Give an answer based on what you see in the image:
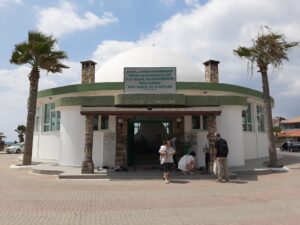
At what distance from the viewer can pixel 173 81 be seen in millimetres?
14312

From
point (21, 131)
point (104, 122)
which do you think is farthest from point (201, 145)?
point (21, 131)

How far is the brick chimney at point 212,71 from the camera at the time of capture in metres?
21.5

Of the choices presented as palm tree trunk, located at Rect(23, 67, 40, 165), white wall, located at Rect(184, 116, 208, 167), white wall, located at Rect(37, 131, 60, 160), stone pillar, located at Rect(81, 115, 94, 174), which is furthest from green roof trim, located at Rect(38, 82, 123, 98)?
white wall, located at Rect(184, 116, 208, 167)

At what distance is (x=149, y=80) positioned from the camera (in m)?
14.3

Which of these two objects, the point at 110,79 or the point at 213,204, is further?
the point at 110,79

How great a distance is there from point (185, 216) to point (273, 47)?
12355mm

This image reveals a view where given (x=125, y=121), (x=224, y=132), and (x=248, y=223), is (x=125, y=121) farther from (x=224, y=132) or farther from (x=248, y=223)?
(x=248, y=223)

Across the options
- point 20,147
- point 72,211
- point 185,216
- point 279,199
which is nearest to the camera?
point 185,216

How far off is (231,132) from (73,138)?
8.20 metres

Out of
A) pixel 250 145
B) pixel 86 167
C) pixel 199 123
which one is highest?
pixel 199 123

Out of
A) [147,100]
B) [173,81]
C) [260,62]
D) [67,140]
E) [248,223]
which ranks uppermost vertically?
[260,62]

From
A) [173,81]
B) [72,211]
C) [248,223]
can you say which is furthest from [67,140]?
[248,223]

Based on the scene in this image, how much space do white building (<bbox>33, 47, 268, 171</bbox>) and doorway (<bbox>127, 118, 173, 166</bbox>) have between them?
6 cm

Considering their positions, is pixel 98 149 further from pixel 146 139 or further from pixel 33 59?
pixel 146 139
